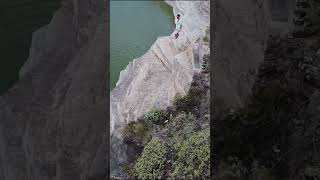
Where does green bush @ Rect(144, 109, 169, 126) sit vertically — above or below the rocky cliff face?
below

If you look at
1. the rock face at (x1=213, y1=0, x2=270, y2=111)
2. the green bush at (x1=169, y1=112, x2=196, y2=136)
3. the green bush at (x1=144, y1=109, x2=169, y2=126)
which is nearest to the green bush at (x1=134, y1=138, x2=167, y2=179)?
the green bush at (x1=169, y1=112, x2=196, y2=136)

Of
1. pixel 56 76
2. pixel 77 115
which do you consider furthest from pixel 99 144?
pixel 56 76

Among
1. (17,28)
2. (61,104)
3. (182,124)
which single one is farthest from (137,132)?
(61,104)

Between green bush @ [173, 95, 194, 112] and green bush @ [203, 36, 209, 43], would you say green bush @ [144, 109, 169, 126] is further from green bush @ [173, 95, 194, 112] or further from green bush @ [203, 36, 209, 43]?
green bush @ [203, 36, 209, 43]

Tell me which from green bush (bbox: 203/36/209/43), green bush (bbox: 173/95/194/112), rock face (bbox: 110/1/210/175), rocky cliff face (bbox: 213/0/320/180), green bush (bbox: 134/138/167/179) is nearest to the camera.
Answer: rocky cliff face (bbox: 213/0/320/180)

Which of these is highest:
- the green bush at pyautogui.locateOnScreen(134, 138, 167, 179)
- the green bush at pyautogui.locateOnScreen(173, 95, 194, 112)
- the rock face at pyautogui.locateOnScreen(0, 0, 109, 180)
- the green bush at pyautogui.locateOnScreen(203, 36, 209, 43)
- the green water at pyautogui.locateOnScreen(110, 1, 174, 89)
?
the rock face at pyautogui.locateOnScreen(0, 0, 109, 180)

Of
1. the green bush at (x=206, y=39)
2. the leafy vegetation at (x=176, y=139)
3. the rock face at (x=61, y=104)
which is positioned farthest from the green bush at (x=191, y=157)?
the green bush at (x=206, y=39)

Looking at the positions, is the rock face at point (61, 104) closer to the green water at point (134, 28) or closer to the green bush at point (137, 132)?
the green bush at point (137, 132)

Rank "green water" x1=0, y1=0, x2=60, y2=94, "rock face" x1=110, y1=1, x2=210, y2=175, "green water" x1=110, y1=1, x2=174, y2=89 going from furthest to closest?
"green water" x1=110, y1=1, x2=174, y2=89 < "rock face" x1=110, y1=1, x2=210, y2=175 < "green water" x1=0, y1=0, x2=60, y2=94
